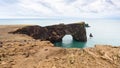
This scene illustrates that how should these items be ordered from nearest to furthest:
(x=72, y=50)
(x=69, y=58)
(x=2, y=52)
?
(x=69, y=58) → (x=72, y=50) → (x=2, y=52)

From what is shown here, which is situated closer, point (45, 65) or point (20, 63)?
point (45, 65)

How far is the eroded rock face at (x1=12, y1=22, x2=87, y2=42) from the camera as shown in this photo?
5555cm

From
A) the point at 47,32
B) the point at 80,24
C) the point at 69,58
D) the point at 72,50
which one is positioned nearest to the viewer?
the point at 69,58

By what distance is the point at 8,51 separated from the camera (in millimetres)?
18781

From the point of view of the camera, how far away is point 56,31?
199 feet

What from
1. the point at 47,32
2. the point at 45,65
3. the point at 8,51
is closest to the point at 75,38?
the point at 47,32

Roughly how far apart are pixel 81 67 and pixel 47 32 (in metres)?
46.1

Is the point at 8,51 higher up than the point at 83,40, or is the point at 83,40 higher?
the point at 8,51

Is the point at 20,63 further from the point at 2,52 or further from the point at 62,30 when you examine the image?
the point at 62,30

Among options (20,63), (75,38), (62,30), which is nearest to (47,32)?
(62,30)

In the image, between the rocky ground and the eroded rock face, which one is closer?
the rocky ground

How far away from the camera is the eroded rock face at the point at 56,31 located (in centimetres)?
5555

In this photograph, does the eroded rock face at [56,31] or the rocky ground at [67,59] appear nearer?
the rocky ground at [67,59]

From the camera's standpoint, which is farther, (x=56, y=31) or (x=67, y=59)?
(x=56, y=31)
